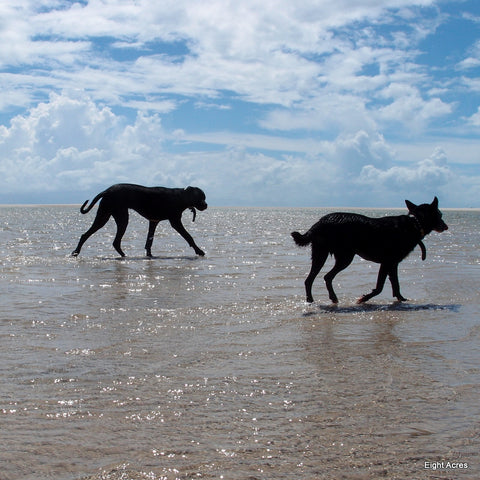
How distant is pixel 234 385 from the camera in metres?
4.72

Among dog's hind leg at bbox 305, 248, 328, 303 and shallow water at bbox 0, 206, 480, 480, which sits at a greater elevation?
dog's hind leg at bbox 305, 248, 328, 303

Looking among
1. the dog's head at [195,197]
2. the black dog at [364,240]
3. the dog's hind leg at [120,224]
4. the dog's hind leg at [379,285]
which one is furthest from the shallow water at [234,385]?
the dog's head at [195,197]

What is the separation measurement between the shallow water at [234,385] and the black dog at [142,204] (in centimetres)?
649

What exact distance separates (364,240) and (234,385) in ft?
15.5

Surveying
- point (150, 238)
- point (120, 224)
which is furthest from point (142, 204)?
point (150, 238)

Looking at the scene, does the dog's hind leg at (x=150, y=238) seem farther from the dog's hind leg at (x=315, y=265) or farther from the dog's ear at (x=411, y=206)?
the dog's ear at (x=411, y=206)

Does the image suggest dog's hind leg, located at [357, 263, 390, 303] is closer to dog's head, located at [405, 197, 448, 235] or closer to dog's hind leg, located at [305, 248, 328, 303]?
dog's hind leg, located at [305, 248, 328, 303]

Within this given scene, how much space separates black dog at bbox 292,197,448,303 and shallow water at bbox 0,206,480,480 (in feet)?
1.59

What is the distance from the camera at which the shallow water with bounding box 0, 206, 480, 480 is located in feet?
11.2

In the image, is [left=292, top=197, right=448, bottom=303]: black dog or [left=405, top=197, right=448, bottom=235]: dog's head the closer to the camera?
[left=292, top=197, right=448, bottom=303]: black dog

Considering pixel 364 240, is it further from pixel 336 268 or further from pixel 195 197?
pixel 195 197

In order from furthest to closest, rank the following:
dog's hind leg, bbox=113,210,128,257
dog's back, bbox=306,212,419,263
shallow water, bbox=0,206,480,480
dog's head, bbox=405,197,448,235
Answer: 1. dog's hind leg, bbox=113,210,128,257
2. dog's head, bbox=405,197,448,235
3. dog's back, bbox=306,212,419,263
4. shallow water, bbox=0,206,480,480

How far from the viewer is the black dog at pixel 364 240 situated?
8.84 m

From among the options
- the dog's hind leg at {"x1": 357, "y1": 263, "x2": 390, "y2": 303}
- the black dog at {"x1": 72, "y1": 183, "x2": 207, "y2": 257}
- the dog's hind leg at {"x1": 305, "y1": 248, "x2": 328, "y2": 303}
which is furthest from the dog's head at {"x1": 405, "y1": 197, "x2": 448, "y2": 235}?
the black dog at {"x1": 72, "y1": 183, "x2": 207, "y2": 257}
